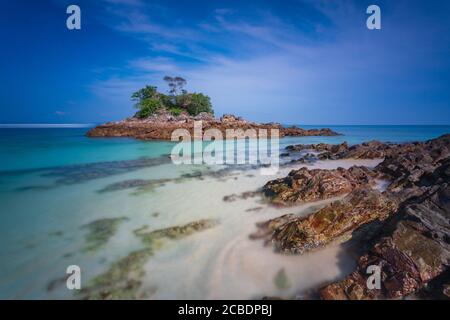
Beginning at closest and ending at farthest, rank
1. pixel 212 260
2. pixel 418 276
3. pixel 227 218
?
pixel 418 276
pixel 212 260
pixel 227 218

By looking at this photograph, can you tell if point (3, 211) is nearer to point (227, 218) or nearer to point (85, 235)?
point (85, 235)

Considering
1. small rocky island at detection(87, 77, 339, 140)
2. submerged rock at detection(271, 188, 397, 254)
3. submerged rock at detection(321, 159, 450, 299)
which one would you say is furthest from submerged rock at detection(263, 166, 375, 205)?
small rocky island at detection(87, 77, 339, 140)

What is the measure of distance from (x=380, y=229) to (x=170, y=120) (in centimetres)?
5209

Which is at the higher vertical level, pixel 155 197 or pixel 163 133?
pixel 163 133

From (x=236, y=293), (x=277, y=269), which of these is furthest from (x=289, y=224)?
(x=236, y=293)

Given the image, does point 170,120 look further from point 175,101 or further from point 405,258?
point 405,258

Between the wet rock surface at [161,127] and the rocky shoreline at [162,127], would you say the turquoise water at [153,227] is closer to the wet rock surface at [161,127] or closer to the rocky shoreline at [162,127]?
the wet rock surface at [161,127]

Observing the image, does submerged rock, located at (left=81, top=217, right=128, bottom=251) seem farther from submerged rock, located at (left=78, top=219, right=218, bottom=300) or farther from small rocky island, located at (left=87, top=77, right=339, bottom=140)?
small rocky island, located at (left=87, top=77, right=339, bottom=140)

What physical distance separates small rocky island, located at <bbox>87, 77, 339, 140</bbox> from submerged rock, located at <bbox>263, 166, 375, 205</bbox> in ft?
109

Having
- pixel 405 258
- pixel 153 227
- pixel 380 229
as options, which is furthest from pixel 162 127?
pixel 405 258

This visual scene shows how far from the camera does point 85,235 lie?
726 centimetres

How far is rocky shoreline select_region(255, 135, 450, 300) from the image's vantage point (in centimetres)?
445

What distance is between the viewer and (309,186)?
32.0 ft

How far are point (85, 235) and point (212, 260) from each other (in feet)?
12.9
